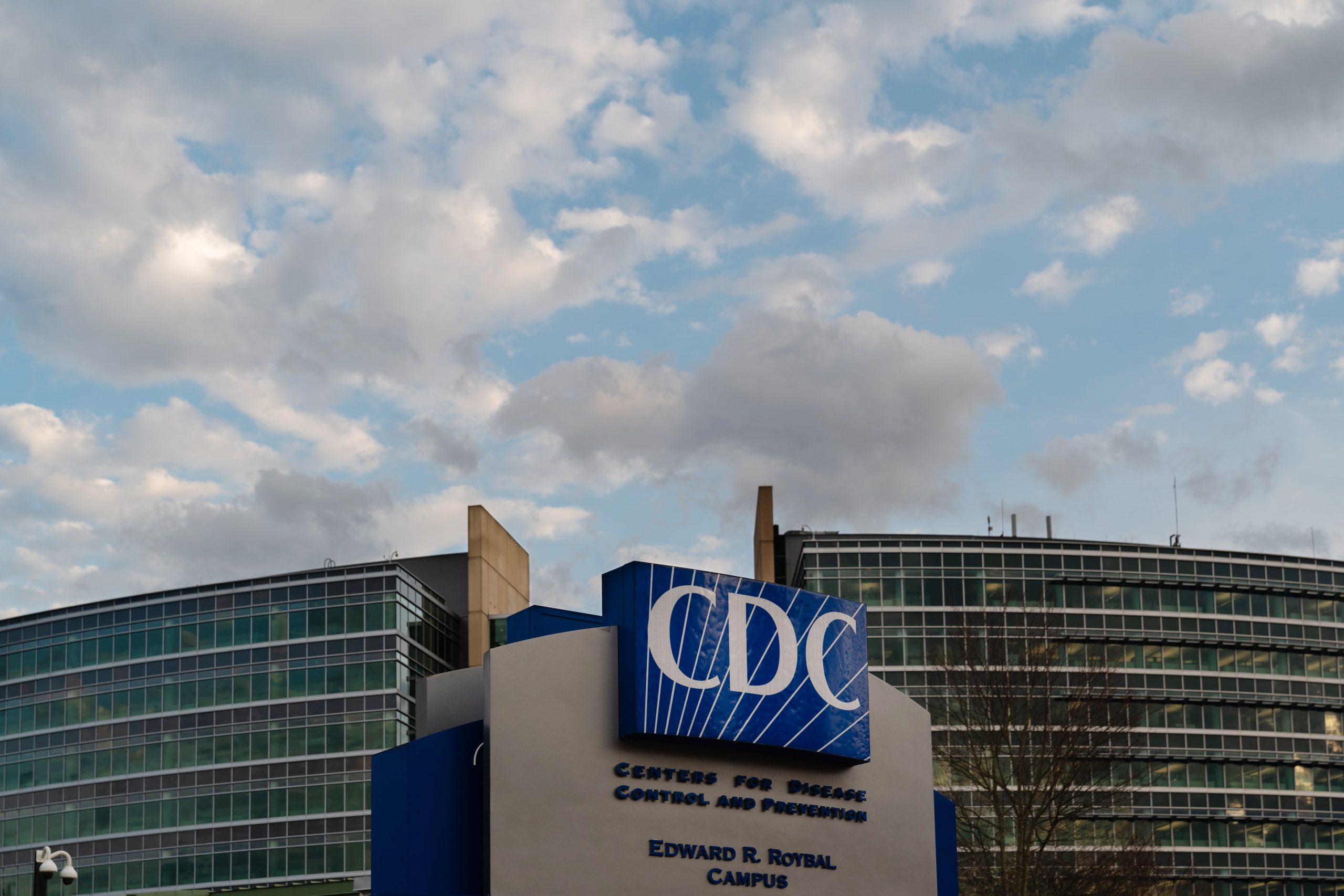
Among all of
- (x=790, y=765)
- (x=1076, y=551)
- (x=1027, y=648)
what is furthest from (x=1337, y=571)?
(x=790, y=765)

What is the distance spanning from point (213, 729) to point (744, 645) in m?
79.2

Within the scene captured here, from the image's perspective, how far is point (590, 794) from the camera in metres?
35.0

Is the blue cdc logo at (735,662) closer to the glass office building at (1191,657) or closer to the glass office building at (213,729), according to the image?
the glass office building at (213,729)

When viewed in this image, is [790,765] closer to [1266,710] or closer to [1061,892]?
[1061,892]

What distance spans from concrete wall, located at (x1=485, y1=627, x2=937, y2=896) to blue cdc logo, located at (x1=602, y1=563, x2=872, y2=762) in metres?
0.65

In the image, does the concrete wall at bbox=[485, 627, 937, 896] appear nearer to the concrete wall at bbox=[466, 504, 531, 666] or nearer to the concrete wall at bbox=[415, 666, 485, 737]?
the concrete wall at bbox=[415, 666, 485, 737]

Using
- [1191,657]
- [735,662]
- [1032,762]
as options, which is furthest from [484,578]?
[735,662]

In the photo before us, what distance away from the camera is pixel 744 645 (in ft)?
124

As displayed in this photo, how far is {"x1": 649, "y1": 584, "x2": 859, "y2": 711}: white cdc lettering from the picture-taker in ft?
119

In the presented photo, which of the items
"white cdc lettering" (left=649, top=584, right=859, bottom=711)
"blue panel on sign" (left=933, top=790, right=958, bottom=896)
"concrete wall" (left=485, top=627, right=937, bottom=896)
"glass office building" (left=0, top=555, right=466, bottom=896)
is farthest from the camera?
"glass office building" (left=0, top=555, right=466, bottom=896)

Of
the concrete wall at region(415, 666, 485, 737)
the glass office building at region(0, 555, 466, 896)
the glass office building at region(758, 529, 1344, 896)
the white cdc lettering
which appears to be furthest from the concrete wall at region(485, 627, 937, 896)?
the glass office building at region(758, 529, 1344, 896)

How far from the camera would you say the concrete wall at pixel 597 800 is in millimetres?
34031

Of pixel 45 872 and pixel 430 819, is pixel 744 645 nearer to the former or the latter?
pixel 430 819

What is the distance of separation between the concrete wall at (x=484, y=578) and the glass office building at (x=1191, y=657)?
910 inches
